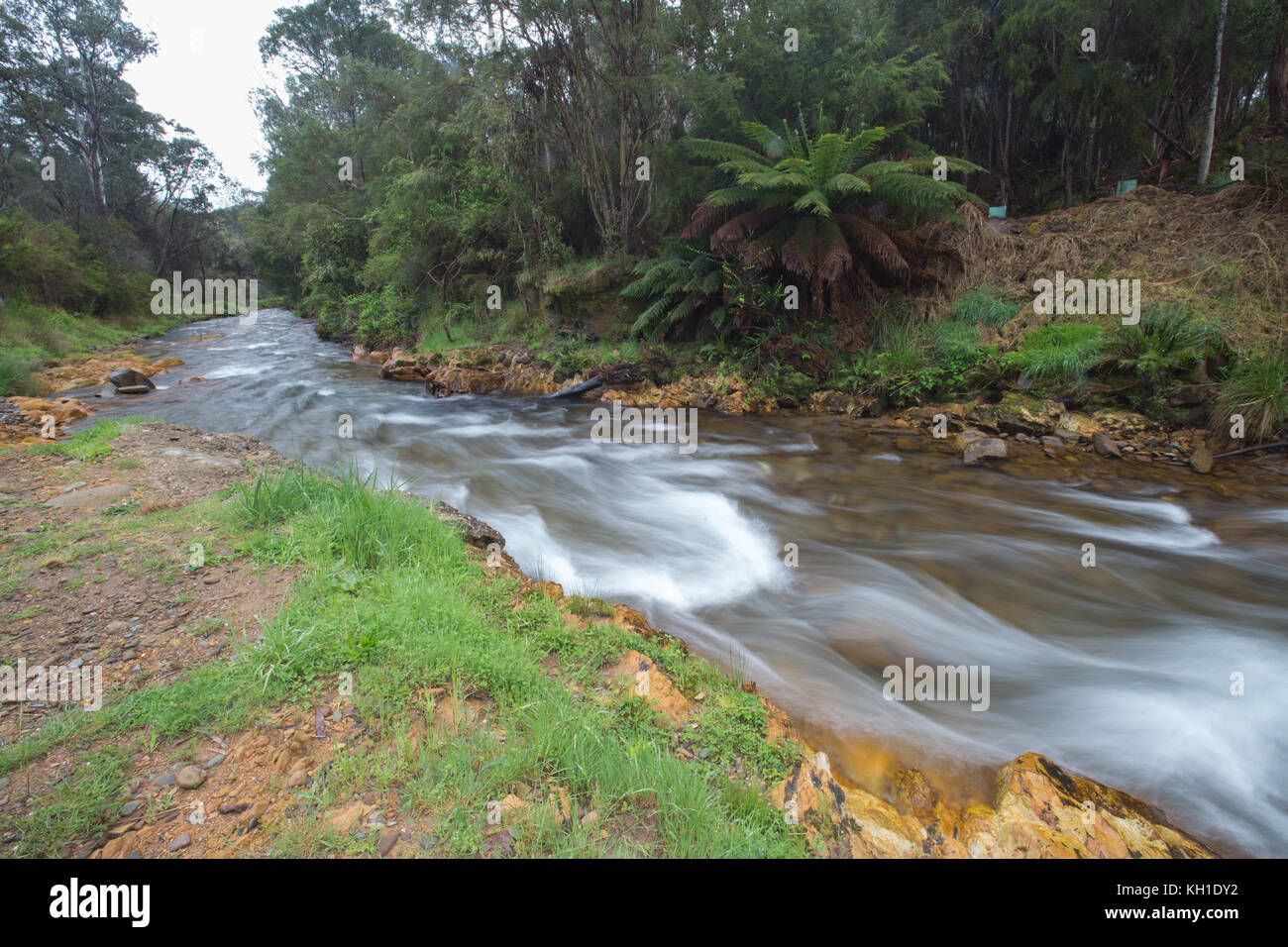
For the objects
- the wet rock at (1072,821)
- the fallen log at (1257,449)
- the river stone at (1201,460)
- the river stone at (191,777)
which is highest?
the fallen log at (1257,449)

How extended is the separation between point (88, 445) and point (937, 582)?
8.72m

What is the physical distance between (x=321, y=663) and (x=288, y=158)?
32202 millimetres

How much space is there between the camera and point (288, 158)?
26.4m

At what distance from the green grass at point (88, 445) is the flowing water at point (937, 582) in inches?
74.6

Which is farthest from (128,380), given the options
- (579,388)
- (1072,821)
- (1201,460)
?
(1201,460)

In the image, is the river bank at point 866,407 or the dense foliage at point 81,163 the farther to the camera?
the dense foliage at point 81,163

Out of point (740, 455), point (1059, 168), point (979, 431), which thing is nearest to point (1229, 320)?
point (979, 431)

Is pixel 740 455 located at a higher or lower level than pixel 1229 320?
lower

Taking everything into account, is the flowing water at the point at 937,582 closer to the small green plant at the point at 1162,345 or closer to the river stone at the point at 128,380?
the small green plant at the point at 1162,345

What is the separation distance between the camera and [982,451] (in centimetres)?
677

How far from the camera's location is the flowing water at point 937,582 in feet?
9.64

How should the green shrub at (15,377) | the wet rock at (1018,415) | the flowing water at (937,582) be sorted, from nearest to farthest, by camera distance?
the flowing water at (937,582)
the wet rock at (1018,415)
the green shrub at (15,377)

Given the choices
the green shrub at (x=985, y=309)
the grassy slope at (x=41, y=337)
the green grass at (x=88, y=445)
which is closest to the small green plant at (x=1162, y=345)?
the green shrub at (x=985, y=309)
